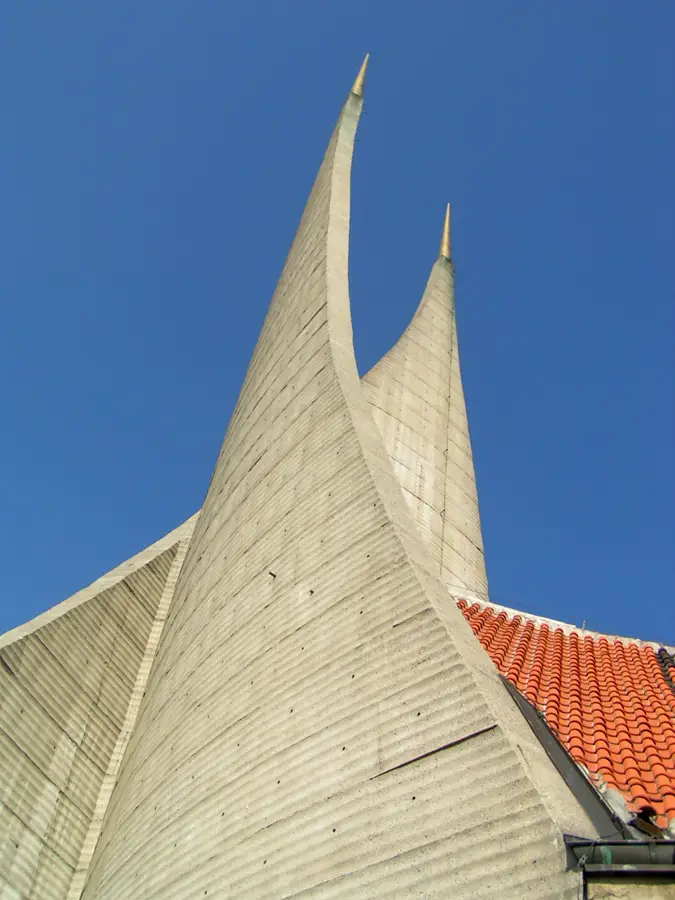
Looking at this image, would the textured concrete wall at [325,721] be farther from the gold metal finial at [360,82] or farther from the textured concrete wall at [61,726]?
the gold metal finial at [360,82]

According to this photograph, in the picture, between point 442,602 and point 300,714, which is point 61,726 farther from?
point 442,602

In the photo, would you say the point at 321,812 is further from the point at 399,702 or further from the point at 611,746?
the point at 611,746

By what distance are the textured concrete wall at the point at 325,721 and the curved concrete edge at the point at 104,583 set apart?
96 cm

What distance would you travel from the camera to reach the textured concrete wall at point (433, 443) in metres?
10.6

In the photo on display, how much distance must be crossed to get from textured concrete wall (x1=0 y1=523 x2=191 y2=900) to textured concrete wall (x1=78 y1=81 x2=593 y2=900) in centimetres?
45

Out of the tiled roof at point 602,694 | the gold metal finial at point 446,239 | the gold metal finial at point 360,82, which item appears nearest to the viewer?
the tiled roof at point 602,694

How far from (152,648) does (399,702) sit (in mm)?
5263

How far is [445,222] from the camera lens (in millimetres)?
19469

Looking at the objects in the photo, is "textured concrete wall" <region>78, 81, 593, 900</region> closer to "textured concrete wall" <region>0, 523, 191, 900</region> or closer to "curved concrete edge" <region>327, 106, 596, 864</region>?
"curved concrete edge" <region>327, 106, 596, 864</region>

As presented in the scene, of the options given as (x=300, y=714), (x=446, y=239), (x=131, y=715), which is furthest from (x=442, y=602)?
(x=446, y=239)

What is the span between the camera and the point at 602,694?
4.39 metres

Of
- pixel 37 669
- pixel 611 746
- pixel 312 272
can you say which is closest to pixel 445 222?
pixel 312 272

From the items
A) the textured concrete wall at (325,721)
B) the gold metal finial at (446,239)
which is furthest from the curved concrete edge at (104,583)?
the gold metal finial at (446,239)

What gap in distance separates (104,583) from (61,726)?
5.54 ft
